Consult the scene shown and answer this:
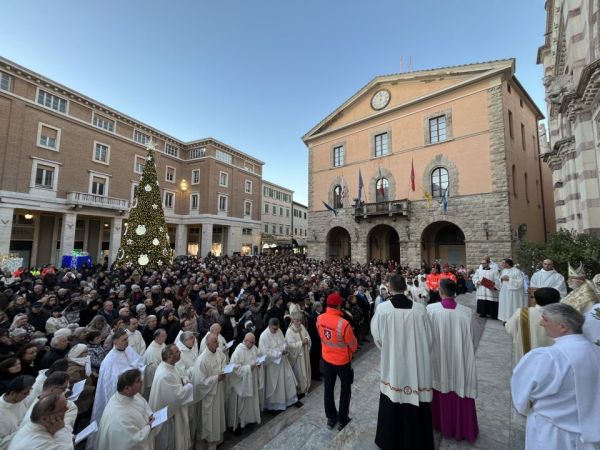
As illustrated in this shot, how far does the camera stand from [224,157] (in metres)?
34.5

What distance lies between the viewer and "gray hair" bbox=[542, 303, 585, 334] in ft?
6.92

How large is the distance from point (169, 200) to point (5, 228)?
14.8m

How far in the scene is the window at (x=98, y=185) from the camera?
23.9m

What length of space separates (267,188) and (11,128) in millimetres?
29057

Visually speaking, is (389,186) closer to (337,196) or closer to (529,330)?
(337,196)

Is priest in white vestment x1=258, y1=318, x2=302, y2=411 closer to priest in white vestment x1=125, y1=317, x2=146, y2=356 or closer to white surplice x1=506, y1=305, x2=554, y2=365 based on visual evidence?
priest in white vestment x1=125, y1=317, x2=146, y2=356

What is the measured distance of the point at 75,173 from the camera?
22.7m

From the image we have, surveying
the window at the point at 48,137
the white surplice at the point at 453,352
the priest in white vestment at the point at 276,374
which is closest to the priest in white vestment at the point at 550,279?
the white surplice at the point at 453,352

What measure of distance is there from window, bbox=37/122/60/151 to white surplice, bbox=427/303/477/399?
27920mm

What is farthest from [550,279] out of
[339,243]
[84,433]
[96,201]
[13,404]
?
[96,201]

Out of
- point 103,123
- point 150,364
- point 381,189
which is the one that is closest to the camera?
point 150,364

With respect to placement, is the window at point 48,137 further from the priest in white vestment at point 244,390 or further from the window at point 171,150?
the priest in white vestment at point 244,390

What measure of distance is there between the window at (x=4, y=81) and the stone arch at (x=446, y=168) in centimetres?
2941

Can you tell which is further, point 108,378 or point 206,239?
point 206,239
